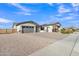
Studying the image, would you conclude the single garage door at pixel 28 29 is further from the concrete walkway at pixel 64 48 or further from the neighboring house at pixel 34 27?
the concrete walkway at pixel 64 48

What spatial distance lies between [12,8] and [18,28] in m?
0.33

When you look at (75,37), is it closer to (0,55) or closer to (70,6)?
(70,6)

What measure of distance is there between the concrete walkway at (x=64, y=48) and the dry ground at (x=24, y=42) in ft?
0.25

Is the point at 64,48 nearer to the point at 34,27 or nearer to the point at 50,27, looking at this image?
the point at 50,27

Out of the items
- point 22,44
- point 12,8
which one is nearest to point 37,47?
point 22,44

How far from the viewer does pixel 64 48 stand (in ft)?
10.0

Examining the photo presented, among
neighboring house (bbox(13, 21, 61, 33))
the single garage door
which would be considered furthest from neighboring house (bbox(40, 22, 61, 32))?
the single garage door

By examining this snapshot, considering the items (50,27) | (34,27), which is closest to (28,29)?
(34,27)

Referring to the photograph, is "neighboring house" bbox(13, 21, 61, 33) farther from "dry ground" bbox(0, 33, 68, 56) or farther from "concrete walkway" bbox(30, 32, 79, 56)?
"concrete walkway" bbox(30, 32, 79, 56)

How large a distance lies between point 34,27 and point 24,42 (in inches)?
11.0

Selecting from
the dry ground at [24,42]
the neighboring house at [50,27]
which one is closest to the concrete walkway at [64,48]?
the dry ground at [24,42]

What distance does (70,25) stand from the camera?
315 centimetres

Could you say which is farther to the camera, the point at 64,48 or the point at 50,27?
the point at 50,27

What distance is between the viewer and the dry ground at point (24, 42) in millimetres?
3035
